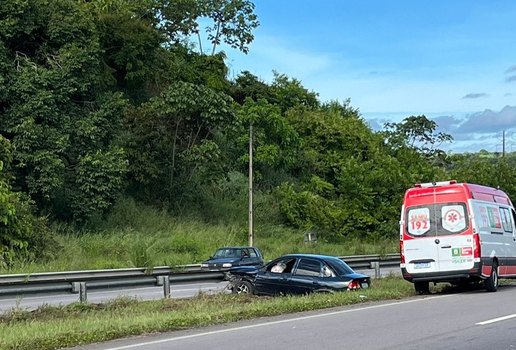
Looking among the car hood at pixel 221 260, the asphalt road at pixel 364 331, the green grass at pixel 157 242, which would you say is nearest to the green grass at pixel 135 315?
the asphalt road at pixel 364 331

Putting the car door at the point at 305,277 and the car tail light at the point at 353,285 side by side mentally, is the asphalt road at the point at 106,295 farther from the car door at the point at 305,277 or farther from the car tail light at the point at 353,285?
the car tail light at the point at 353,285

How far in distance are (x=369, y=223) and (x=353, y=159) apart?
245 inches

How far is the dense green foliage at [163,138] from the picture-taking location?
35312mm

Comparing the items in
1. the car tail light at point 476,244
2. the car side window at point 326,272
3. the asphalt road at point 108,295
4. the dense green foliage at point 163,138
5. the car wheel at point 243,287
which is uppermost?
the dense green foliage at point 163,138

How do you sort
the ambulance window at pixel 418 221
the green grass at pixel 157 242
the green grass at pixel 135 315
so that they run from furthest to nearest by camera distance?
the green grass at pixel 157 242
the ambulance window at pixel 418 221
the green grass at pixel 135 315

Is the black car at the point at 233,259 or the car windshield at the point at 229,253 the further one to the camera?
the car windshield at the point at 229,253

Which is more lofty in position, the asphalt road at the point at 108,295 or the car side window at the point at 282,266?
the car side window at the point at 282,266

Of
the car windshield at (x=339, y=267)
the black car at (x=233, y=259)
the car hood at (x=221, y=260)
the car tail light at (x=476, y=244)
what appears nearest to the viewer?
the car windshield at (x=339, y=267)

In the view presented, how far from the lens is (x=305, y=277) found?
57.4 feet

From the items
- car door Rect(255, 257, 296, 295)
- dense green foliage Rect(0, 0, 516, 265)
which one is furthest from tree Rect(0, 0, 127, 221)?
car door Rect(255, 257, 296, 295)

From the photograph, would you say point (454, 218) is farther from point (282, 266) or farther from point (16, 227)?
point (16, 227)

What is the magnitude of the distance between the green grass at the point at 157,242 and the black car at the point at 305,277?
45.0 feet

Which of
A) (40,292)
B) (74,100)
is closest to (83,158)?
(74,100)

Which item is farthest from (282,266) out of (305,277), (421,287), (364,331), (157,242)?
(157,242)
